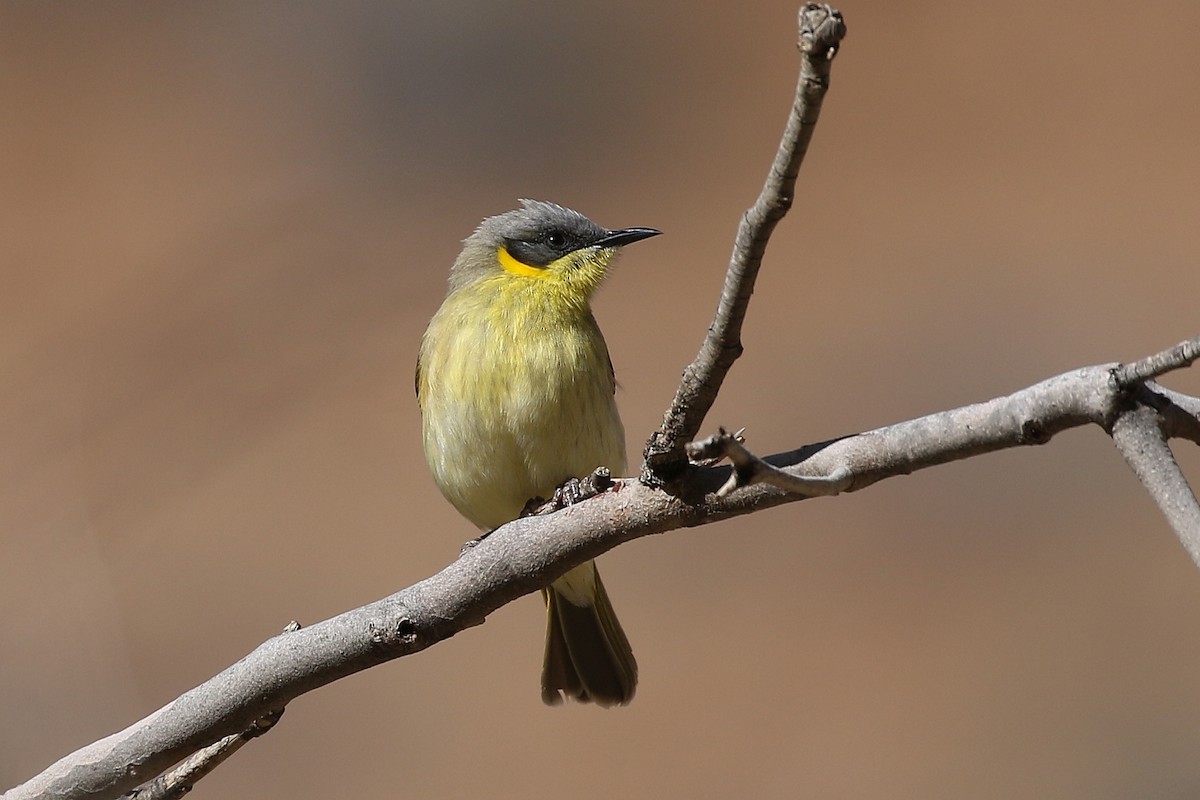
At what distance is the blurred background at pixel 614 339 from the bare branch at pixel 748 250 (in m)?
4.74

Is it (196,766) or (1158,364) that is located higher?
(196,766)

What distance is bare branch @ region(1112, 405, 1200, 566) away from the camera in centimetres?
165

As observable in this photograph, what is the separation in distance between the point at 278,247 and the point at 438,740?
14.9 ft

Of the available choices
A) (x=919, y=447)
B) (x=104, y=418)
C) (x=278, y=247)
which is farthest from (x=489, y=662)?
(x=919, y=447)

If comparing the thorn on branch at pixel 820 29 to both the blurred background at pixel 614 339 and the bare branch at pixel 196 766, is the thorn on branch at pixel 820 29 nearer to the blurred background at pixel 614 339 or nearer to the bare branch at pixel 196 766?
the bare branch at pixel 196 766

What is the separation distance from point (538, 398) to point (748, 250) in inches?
77.1

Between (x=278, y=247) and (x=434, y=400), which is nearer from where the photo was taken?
(x=434, y=400)

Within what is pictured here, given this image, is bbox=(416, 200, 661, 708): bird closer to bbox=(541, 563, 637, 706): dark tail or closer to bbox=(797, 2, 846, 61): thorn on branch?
bbox=(541, 563, 637, 706): dark tail

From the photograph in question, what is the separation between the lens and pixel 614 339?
9.11 meters

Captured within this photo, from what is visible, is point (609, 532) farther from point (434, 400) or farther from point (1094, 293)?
point (1094, 293)

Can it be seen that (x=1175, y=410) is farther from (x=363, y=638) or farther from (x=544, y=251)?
(x=544, y=251)

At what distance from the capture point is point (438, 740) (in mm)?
7414

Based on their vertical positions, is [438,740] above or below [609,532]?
above

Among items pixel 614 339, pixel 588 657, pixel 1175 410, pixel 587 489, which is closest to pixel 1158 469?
pixel 1175 410
